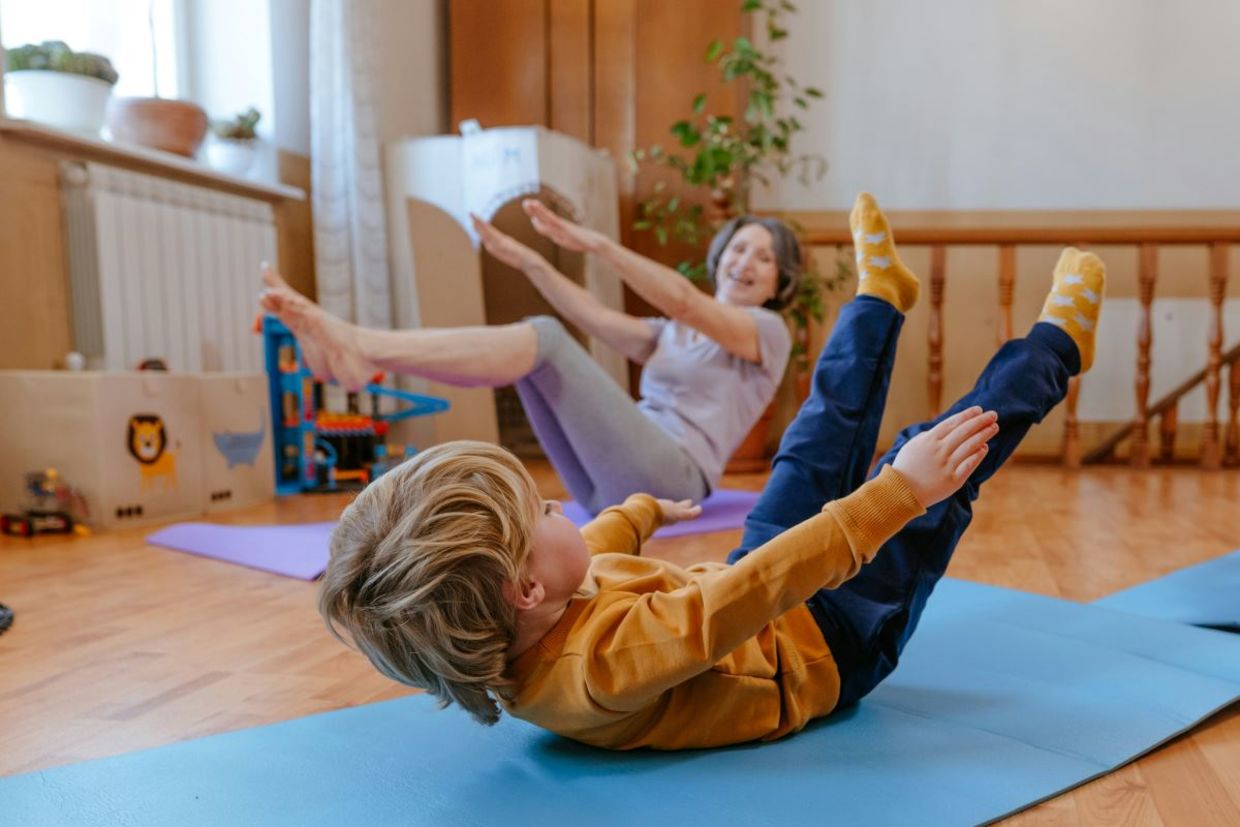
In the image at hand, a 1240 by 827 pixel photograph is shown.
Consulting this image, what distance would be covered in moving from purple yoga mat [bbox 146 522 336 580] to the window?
5.29ft

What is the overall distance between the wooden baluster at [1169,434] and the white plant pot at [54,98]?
4011 mm

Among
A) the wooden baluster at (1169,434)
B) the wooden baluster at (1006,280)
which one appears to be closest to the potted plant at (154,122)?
the wooden baluster at (1006,280)

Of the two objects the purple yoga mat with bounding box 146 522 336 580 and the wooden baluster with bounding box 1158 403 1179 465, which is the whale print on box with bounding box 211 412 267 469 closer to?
the purple yoga mat with bounding box 146 522 336 580

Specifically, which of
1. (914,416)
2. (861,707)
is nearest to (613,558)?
(861,707)

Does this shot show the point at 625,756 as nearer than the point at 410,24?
Yes

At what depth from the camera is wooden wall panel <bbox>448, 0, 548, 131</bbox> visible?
4.03 m

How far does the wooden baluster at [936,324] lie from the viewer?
3.96 metres

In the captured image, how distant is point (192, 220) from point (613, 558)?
245cm

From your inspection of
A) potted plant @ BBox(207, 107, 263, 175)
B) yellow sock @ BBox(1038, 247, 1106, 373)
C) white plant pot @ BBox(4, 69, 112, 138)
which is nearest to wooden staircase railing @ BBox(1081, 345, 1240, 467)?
yellow sock @ BBox(1038, 247, 1106, 373)

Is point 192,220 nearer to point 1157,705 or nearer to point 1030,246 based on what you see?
point 1157,705

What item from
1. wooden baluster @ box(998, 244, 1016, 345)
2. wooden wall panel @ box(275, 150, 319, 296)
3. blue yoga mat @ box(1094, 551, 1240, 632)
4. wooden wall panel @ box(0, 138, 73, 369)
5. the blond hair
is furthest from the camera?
wooden baluster @ box(998, 244, 1016, 345)

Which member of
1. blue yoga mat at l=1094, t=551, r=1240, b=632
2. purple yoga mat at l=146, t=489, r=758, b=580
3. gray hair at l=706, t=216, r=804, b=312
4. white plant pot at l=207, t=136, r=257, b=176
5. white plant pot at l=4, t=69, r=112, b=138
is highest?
white plant pot at l=4, t=69, r=112, b=138

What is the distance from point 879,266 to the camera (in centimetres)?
136

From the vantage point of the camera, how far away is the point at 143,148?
9.48 feet
